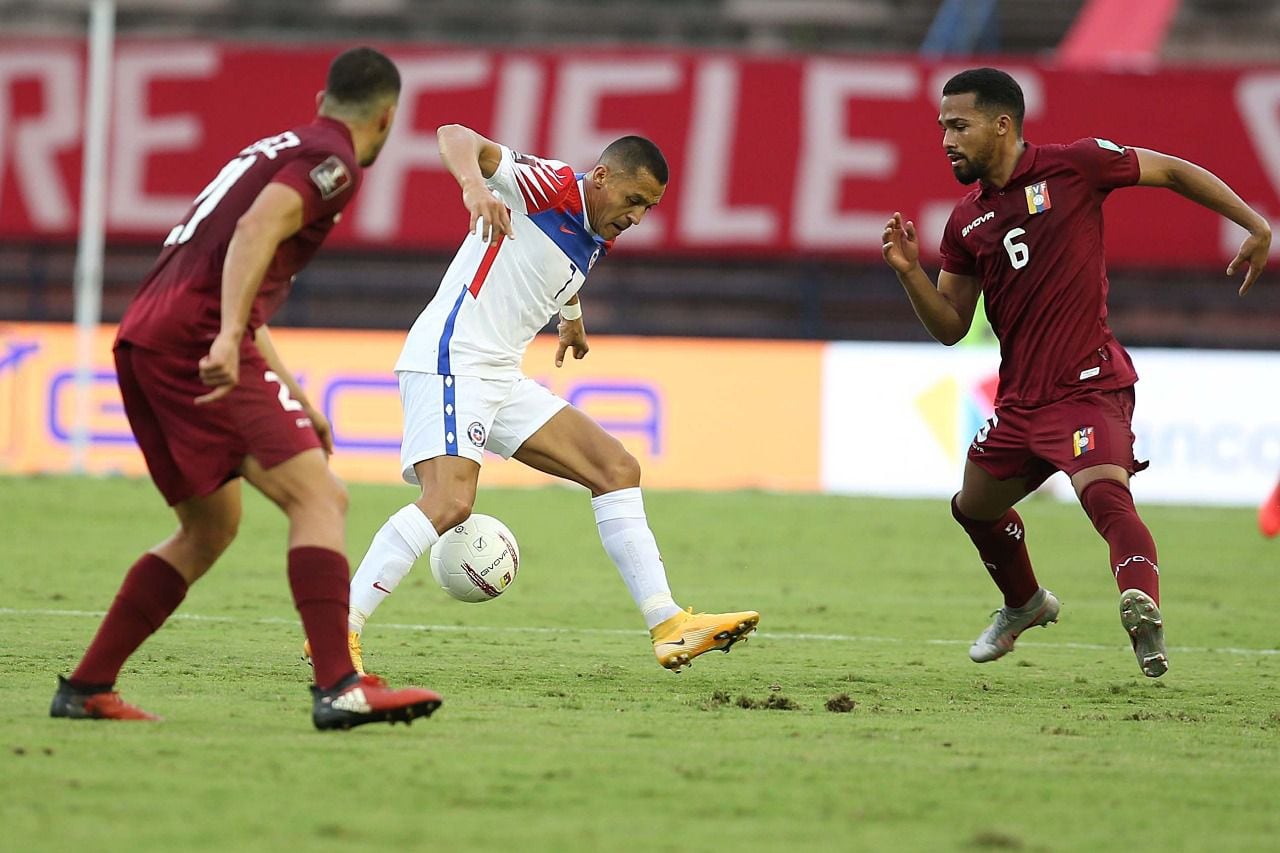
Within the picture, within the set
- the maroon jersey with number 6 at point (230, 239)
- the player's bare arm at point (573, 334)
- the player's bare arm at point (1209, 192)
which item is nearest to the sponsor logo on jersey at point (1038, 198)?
the player's bare arm at point (1209, 192)

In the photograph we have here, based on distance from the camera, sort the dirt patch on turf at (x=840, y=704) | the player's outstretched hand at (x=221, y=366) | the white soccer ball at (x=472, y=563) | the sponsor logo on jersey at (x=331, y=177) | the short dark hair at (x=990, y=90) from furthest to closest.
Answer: the white soccer ball at (x=472, y=563) < the short dark hair at (x=990, y=90) < the dirt patch on turf at (x=840, y=704) < the sponsor logo on jersey at (x=331, y=177) < the player's outstretched hand at (x=221, y=366)

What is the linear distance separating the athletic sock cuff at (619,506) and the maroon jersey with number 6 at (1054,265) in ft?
4.86

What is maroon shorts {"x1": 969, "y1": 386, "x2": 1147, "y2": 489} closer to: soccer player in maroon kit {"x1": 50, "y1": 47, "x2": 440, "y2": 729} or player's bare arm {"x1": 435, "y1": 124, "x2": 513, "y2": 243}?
player's bare arm {"x1": 435, "y1": 124, "x2": 513, "y2": 243}

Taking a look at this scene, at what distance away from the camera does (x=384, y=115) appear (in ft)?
17.9

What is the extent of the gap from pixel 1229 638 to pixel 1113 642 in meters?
0.65

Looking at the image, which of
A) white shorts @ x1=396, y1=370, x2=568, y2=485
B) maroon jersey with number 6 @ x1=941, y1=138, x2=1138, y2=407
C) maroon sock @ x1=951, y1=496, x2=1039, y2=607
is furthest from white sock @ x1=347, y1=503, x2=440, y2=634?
maroon jersey with number 6 @ x1=941, y1=138, x2=1138, y2=407

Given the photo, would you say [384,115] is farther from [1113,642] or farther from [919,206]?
[919,206]

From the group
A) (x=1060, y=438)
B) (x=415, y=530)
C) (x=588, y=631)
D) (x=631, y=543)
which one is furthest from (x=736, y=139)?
(x=415, y=530)

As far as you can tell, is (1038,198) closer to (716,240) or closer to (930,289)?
(930,289)

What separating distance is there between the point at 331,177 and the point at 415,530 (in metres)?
1.80

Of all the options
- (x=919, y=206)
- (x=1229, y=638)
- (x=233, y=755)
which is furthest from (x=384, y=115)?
(x=919, y=206)

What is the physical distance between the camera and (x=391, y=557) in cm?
664

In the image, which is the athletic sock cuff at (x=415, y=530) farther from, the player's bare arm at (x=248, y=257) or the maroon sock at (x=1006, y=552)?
the maroon sock at (x=1006, y=552)

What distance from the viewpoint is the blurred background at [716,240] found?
1697 centimetres
